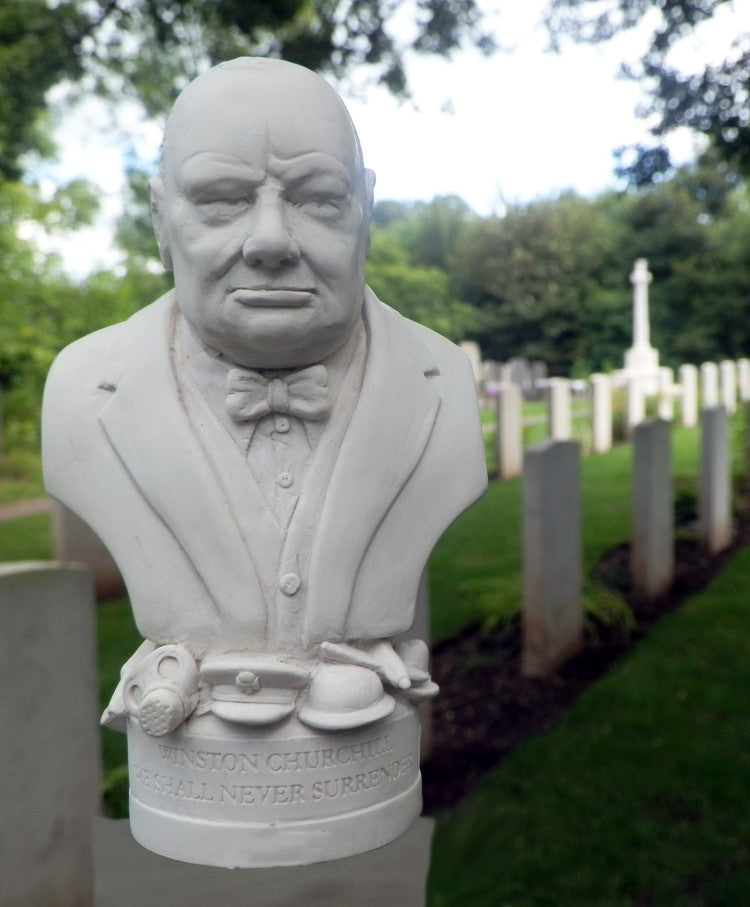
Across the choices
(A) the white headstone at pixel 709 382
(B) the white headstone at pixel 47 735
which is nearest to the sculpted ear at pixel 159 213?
Result: (B) the white headstone at pixel 47 735

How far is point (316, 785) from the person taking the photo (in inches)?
86.3

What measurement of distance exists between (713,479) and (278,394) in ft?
20.0

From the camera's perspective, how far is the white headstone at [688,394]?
1503 centimetres

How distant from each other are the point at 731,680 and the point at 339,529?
137 inches

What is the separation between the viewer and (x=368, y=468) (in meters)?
2.25

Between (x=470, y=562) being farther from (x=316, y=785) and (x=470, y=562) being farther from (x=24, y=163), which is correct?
(x=316, y=785)

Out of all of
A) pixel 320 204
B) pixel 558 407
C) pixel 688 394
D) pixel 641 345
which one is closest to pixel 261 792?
pixel 320 204

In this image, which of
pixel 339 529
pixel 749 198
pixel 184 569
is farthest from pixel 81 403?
pixel 749 198

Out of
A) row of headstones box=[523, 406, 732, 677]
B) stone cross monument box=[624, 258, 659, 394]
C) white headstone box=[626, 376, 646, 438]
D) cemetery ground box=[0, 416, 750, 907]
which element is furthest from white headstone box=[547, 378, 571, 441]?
row of headstones box=[523, 406, 732, 677]

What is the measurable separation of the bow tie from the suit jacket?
7cm

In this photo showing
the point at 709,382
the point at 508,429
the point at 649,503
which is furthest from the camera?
the point at 709,382

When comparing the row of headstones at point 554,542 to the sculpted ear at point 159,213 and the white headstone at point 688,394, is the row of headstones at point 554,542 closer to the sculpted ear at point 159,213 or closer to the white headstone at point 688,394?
the sculpted ear at point 159,213

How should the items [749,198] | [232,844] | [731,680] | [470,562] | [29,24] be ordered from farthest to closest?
1. [749,198]
2. [470,562]
3. [731,680]
4. [29,24]
5. [232,844]

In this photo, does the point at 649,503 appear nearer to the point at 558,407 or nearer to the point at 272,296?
the point at 272,296
